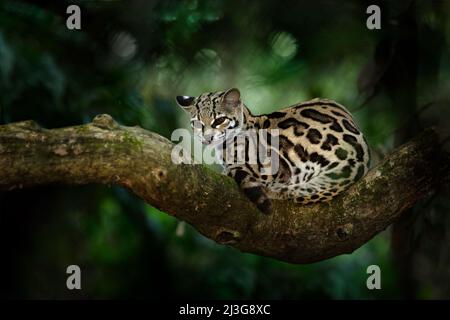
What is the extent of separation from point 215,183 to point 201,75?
2.45 meters

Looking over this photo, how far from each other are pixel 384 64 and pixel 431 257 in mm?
2001

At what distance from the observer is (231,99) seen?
456cm

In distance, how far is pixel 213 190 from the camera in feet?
12.8

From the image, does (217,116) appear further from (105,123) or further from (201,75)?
(201,75)

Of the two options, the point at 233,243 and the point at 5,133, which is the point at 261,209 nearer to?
the point at 233,243

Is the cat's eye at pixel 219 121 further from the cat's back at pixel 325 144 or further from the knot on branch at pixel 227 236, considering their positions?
the knot on branch at pixel 227 236

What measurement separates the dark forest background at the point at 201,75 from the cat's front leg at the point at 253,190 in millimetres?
1873

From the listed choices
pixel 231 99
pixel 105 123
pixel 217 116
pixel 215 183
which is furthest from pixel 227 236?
pixel 105 123

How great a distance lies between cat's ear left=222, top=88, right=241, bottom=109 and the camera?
452 centimetres

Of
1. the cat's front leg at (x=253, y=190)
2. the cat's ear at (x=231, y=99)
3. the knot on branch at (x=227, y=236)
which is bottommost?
the knot on branch at (x=227, y=236)

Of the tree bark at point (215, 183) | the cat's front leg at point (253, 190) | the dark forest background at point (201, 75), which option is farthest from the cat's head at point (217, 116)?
the dark forest background at point (201, 75)

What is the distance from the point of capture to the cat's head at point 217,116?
14.8ft

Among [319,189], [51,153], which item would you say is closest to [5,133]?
[51,153]
